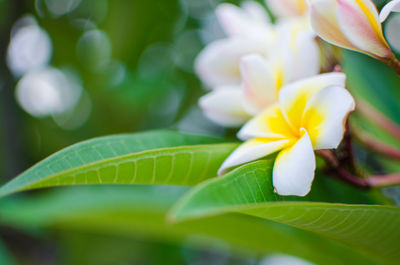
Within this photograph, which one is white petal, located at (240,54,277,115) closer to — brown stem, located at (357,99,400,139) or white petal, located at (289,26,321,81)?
white petal, located at (289,26,321,81)

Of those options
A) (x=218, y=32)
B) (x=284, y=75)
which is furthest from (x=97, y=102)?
(x=284, y=75)

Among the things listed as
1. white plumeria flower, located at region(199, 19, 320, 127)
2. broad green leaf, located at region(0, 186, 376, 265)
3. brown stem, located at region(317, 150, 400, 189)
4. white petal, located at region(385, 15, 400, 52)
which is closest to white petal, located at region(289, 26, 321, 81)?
white plumeria flower, located at region(199, 19, 320, 127)

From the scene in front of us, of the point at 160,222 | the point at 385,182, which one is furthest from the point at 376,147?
the point at 160,222

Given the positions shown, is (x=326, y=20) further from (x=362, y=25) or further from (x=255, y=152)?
(x=255, y=152)

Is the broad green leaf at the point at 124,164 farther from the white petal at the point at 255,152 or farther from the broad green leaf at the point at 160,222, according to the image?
the broad green leaf at the point at 160,222

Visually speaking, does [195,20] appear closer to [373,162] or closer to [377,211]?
[373,162]

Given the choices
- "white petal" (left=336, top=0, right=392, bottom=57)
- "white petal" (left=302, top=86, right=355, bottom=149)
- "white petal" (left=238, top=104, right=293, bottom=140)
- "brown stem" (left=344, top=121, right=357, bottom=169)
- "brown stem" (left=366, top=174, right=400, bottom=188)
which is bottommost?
"brown stem" (left=366, top=174, right=400, bottom=188)
